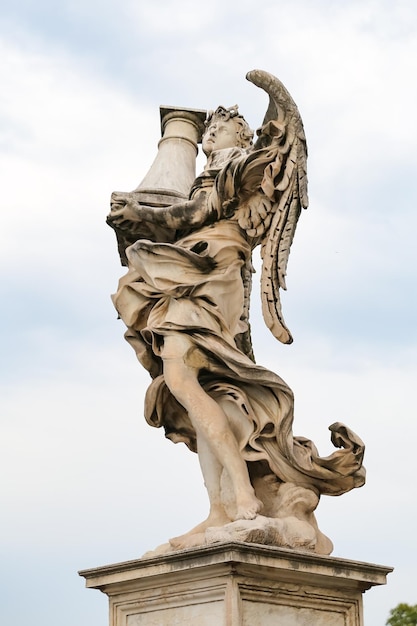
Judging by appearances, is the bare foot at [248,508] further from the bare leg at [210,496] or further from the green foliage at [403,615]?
the green foliage at [403,615]

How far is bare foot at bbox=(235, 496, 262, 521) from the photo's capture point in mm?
6527

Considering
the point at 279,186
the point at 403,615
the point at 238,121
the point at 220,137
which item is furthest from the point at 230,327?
the point at 403,615

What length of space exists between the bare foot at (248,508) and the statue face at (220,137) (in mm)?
2502

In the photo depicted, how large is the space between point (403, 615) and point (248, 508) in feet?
41.5

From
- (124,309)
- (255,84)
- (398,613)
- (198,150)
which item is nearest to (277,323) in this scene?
(124,309)

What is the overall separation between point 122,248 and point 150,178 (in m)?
0.58

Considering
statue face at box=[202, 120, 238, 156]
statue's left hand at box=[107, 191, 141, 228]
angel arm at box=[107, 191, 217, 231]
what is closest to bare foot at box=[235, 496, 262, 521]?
angel arm at box=[107, 191, 217, 231]

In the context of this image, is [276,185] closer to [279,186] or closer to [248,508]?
[279,186]

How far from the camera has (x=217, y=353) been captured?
23.0 feet

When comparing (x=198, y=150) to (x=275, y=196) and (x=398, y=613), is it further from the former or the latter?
(x=398, y=613)

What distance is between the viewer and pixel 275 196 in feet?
24.3

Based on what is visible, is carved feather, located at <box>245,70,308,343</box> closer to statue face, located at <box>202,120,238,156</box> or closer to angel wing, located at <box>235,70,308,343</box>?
angel wing, located at <box>235,70,308,343</box>

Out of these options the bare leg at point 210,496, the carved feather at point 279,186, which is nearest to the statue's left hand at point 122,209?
the carved feather at point 279,186

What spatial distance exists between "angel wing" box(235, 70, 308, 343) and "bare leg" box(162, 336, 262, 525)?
634 mm
